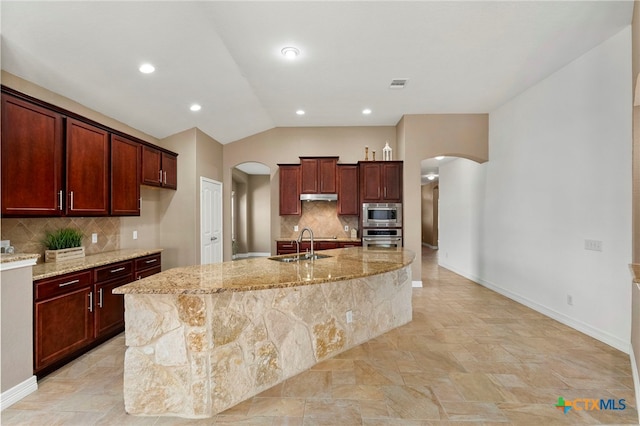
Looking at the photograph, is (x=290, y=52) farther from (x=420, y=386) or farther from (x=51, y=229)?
(x=420, y=386)

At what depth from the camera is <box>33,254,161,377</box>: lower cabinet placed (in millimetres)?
2510

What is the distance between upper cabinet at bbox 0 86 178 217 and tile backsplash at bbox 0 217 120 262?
0.35 m

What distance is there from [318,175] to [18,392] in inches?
185

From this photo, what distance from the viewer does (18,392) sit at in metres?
2.26

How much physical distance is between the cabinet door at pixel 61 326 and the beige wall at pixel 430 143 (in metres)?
4.59

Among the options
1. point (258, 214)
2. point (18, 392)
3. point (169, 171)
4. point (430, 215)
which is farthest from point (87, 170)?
point (430, 215)

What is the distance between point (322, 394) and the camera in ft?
7.55

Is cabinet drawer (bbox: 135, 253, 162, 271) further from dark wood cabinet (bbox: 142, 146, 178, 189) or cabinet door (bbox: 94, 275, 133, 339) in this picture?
dark wood cabinet (bbox: 142, 146, 178, 189)

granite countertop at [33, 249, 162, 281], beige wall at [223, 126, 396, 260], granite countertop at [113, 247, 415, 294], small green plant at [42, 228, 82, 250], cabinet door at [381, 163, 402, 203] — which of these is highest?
beige wall at [223, 126, 396, 260]

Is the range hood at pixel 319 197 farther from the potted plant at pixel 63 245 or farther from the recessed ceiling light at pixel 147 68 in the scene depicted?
the potted plant at pixel 63 245

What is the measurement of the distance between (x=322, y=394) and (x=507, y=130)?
4.75 m

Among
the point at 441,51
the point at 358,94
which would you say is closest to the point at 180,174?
the point at 358,94

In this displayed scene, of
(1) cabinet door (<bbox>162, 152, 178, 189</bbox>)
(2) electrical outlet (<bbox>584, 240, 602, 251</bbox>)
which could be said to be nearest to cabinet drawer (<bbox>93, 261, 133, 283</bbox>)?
(1) cabinet door (<bbox>162, 152, 178, 189</bbox>)

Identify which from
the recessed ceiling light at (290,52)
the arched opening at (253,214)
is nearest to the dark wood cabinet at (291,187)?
the recessed ceiling light at (290,52)
